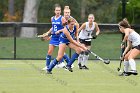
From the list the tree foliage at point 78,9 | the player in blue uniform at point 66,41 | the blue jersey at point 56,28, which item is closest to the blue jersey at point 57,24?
the blue jersey at point 56,28

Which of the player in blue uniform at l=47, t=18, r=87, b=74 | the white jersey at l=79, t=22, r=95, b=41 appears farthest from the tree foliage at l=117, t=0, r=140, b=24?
the player in blue uniform at l=47, t=18, r=87, b=74

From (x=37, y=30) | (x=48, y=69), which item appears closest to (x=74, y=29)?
(x=48, y=69)

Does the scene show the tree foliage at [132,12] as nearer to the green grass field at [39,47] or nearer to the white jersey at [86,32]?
the green grass field at [39,47]

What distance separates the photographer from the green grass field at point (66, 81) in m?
13.4

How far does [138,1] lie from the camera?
39000 mm

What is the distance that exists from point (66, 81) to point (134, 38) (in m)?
2.45

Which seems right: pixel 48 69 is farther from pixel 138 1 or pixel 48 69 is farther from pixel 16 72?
pixel 138 1

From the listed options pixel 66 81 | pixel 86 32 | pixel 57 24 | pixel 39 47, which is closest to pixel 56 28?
pixel 57 24

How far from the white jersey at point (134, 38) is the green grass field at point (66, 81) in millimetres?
851

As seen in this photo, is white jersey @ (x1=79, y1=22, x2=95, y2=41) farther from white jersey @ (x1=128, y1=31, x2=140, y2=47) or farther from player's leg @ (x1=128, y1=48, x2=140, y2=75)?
player's leg @ (x1=128, y1=48, x2=140, y2=75)

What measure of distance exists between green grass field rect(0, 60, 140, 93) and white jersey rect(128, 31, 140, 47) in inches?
33.5

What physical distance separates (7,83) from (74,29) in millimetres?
3716

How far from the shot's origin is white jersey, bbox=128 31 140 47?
16605mm

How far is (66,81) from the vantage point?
50.1ft
